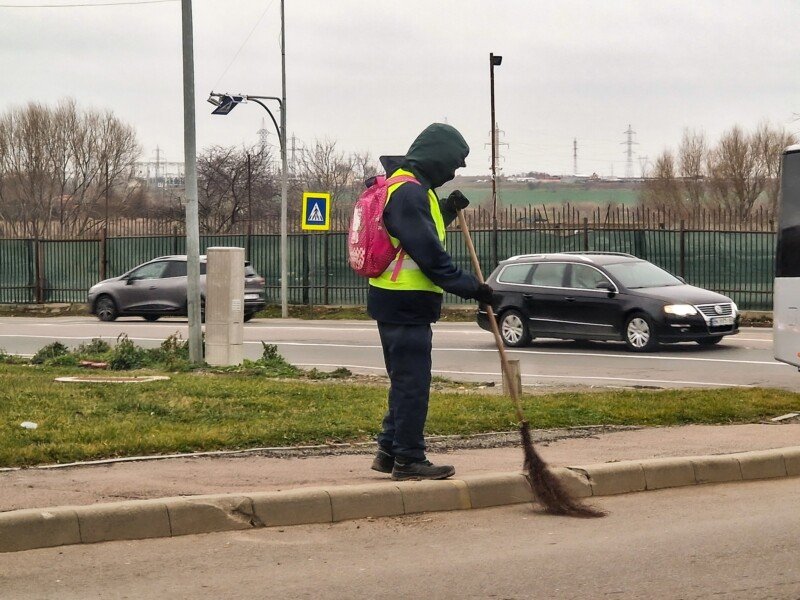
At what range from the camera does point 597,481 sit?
25.4ft

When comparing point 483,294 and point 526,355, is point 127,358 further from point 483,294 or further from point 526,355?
point 483,294

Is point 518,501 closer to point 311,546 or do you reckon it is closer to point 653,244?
point 311,546

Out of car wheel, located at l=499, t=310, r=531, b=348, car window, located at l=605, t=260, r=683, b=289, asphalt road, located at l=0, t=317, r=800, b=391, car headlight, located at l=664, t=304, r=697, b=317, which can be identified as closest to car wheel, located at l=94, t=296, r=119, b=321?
asphalt road, located at l=0, t=317, r=800, b=391

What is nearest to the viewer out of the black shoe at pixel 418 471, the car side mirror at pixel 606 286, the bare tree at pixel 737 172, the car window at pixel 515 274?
the black shoe at pixel 418 471

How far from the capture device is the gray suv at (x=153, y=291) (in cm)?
2930

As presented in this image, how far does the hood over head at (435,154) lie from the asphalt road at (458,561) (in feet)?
6.46

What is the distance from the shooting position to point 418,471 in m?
7.36

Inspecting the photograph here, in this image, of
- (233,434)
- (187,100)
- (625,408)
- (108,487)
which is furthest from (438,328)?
(108,487)

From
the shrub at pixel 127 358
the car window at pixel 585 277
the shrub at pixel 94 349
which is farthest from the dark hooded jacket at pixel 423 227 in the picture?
the car window at pixel 585 277

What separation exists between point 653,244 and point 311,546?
23.5 m

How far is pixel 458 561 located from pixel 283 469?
224 centimetres

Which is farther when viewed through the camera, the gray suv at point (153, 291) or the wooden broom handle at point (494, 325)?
the gray suv at point (153, 291)

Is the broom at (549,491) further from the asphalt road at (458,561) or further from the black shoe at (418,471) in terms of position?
the black shoe at (418,471)

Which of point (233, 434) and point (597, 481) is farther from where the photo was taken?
point (233, 434)
